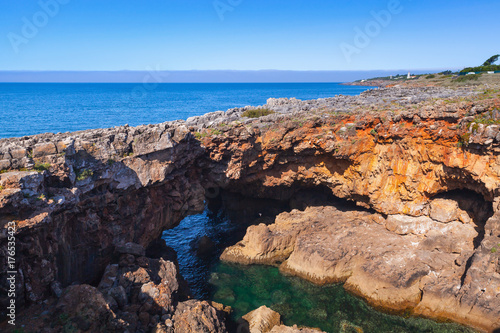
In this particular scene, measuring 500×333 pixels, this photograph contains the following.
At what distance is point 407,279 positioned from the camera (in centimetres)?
2434

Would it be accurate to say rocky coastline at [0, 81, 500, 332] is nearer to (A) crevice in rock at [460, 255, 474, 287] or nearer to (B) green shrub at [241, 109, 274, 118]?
(A) crevice in rock at [460, 255, 474, 287]

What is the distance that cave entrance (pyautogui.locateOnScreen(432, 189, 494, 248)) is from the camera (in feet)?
80.5

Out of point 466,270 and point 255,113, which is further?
Answer: point 255,113

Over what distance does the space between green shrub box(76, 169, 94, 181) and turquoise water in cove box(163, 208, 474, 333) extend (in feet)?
41.2

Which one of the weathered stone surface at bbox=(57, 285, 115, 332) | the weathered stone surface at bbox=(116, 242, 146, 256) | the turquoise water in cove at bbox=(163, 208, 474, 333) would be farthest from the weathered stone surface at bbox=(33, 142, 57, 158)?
the turquoise water in cove at bbox=(163, 208, 474, 333)

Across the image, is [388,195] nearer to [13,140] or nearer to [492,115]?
[492,115]

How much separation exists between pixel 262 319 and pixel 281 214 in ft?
44.2

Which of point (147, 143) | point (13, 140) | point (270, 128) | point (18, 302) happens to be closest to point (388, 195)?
point (270, 128)

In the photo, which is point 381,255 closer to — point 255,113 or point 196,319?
point 196,319

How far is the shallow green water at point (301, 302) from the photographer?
2194cm

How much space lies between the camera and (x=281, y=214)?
33.7 meters

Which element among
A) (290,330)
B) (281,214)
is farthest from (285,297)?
(281,214)

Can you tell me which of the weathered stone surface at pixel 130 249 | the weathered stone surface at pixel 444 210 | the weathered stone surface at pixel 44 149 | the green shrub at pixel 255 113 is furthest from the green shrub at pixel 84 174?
the weathered stone surface at pixel 444 210

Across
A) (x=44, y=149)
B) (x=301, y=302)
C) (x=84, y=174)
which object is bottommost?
(x=301, y=302)
